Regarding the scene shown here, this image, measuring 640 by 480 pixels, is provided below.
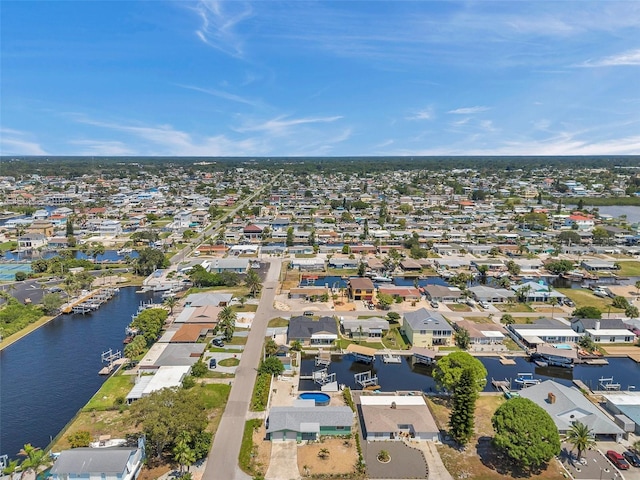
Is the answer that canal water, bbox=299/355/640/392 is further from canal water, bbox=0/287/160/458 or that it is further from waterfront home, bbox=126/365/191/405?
canal water, bbox=0/287/160/458

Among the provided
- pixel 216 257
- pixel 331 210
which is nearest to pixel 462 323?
pixel 216 257

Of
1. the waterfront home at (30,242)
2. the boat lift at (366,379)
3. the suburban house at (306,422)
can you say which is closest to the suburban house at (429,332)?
the boat lift at (366,379)

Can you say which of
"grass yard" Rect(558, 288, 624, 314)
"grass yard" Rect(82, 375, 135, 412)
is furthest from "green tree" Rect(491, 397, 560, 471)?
"grass yard" Rect(558, 288, 624, 314)

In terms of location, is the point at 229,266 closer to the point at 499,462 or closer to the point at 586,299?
the point at 499,462

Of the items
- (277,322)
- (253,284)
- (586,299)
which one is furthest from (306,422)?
(586,299)

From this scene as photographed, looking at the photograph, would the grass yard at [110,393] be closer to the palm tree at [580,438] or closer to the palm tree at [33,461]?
the palm tree at [33,461]
